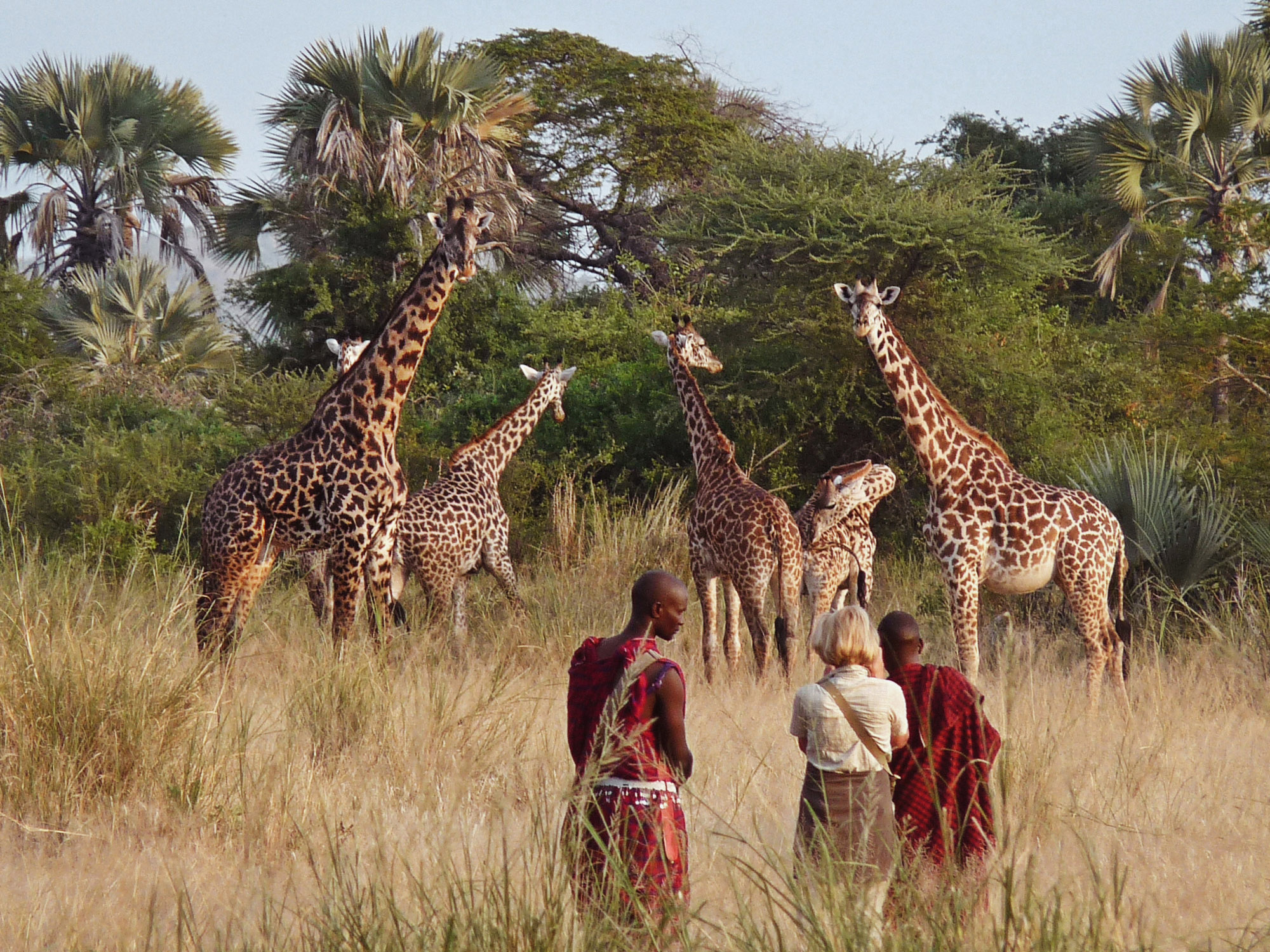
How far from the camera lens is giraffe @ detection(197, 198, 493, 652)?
22.7 ft

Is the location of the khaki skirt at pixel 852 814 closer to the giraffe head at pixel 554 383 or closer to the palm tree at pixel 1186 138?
the giraffe head at pixel 554 383

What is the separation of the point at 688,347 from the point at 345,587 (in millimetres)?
3608

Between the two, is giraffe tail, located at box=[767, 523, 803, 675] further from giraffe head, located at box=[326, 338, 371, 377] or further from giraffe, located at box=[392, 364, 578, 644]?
giraffe head, located at box=[326, 338, 371, 377]

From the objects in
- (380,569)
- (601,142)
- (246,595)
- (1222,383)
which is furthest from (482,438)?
(601,142)

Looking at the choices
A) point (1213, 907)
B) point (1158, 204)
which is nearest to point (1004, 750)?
point (1213, 907)

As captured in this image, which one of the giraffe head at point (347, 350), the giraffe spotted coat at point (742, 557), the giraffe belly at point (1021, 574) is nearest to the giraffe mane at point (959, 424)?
the giraffe belly at point (1021, 574)

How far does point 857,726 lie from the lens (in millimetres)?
3668

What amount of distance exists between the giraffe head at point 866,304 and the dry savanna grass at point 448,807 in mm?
2180

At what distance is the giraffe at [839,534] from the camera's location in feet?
28.2

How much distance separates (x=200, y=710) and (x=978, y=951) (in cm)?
344

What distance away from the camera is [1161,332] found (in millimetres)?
10617

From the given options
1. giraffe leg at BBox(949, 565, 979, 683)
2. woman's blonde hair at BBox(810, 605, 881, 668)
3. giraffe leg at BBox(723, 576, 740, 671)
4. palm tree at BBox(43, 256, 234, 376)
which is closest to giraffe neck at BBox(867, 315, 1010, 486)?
giraffe leg at BBox(949, 565, 979, 683)

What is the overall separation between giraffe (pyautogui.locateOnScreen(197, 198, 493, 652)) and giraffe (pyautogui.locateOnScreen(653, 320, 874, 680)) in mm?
1966

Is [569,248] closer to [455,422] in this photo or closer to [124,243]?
[124,243]
